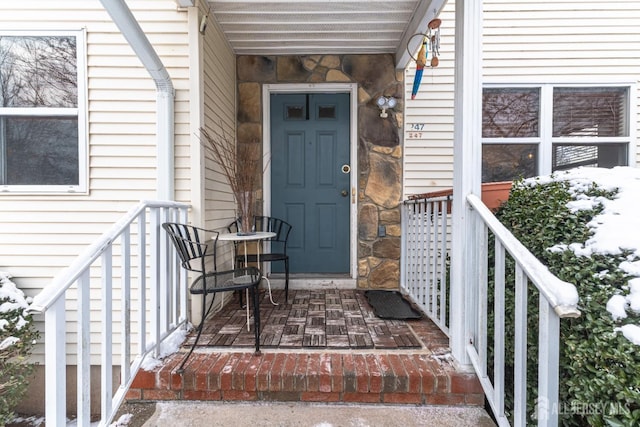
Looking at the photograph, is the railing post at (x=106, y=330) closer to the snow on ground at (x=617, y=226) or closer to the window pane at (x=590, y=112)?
the snow on ground at (x=617, y=226)

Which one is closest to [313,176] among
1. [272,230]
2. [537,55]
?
[272,230]

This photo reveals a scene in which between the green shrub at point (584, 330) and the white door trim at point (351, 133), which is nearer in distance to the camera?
the green shrub at point (584, 330)

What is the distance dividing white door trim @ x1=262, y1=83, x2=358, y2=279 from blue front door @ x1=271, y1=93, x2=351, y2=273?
7 centimetres

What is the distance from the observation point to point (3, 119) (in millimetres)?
2508

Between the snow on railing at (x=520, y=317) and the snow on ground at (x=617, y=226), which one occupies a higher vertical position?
the snow on ground at (x=617, y=226)

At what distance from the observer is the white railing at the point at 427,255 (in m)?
2.12

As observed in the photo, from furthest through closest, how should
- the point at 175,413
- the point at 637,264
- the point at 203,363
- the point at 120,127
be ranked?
the point at 120,127, the point at 203,363, the point at 175,413, the point at 637,264

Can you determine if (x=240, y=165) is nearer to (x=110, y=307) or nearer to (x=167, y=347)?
(x=167, y=347)

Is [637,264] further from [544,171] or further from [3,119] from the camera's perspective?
[3,119]

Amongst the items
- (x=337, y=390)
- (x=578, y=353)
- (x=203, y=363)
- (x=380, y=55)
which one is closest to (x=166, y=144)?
→ (x=203, y=363)

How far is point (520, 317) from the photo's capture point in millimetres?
1181

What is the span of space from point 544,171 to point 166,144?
11.2ft

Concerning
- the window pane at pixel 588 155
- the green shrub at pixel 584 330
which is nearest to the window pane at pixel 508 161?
the window pane at pixel 588 155

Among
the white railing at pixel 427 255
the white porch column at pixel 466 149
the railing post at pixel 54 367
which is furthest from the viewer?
the white railing at pixel 427 255
